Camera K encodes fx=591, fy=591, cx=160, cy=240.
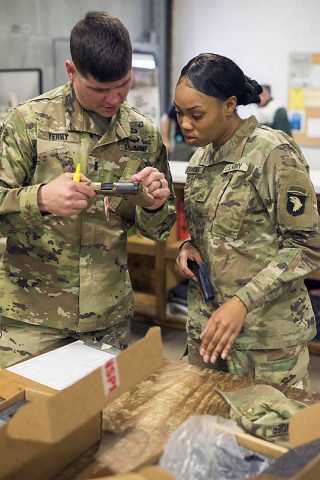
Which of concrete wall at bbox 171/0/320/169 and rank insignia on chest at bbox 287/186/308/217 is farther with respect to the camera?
concrete wall at bbox 171/0/320/169

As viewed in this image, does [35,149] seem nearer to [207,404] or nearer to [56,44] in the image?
[207,404]

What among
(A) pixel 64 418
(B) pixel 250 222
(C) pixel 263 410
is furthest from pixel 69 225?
(A) pixel 64 418

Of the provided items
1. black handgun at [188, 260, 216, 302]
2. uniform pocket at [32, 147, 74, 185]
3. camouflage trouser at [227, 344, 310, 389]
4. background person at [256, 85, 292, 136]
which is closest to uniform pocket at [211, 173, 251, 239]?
black handgun at [188, 260, 216, 302]

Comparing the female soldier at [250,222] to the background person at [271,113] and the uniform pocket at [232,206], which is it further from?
the background person at [271,113]

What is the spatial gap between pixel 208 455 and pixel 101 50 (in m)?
1.02

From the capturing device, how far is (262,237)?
1626 millimetres

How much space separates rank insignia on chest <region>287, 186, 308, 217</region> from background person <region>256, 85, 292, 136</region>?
4335 mm

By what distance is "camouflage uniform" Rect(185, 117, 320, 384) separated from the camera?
5.14ft

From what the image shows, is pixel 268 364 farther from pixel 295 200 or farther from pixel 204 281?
pixel 295 200

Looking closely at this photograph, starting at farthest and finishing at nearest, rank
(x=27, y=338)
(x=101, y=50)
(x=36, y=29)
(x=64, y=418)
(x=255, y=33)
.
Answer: (x=255, y=33), (x=36, y=29), (x=27, y=338), (x=101, y=50), (x=64, y=418)

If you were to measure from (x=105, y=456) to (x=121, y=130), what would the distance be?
972mm

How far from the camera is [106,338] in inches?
70.6

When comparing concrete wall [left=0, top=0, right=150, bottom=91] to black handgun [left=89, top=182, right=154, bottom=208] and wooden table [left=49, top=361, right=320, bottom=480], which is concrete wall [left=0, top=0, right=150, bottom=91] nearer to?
black handgun [left=89, top=182, right=154, bottom=208]

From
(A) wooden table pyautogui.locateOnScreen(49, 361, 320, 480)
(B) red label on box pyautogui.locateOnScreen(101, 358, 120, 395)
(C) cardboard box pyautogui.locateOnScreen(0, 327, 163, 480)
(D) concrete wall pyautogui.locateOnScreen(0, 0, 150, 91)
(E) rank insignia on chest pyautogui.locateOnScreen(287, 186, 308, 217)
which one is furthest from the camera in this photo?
(D) concrete wall pyautogui.locateOnScreen(0, 0, 150, 91)
